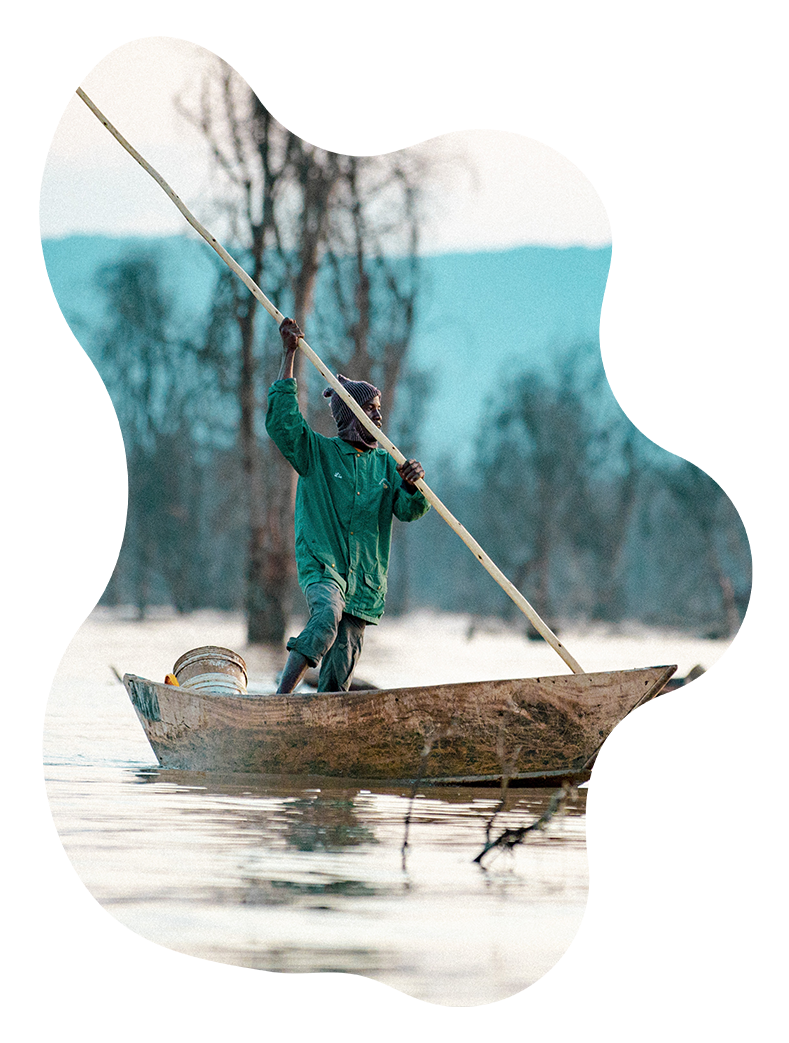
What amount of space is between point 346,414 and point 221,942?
154cm

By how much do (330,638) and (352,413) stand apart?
2.14ft

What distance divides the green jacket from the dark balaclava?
0.03 m

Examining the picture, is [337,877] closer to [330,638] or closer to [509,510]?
[330,638]

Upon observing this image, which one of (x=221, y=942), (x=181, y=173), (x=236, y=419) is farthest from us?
(x=236, y=419)

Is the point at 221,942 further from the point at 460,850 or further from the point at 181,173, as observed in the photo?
the point at 181,173

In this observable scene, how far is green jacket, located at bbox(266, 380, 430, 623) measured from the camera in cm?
405

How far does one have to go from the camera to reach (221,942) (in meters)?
3.32

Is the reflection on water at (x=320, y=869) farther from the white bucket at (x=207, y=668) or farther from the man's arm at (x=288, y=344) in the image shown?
the man's arm at (x=288, y=344)

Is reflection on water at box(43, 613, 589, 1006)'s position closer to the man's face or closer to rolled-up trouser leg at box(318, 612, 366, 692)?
rolled-up trouser leg at box(318, 612, 366, 692)

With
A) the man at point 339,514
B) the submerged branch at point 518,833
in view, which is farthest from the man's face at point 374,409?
the submerged branch at point 518,833

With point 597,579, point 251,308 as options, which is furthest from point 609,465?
point 251,308

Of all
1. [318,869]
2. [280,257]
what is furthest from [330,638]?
[280,257]

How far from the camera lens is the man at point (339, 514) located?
13.2 feet

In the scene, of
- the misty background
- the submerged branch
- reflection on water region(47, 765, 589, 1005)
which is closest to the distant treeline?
the misty background
